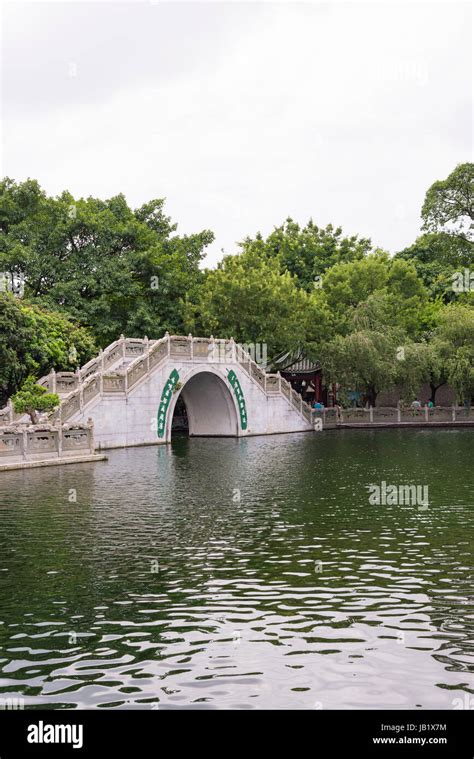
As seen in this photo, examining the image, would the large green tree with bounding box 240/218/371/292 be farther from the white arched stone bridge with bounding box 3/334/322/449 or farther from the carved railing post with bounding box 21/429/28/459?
the carved railing post with bounding box 21/429/28/459

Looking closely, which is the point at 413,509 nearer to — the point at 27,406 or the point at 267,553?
the point at 267,553

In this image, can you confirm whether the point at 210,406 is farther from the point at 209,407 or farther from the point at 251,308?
the point at 251,308

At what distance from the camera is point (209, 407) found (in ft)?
144

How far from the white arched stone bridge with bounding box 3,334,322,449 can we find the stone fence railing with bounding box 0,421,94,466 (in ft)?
4.19

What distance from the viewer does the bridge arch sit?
140 ft

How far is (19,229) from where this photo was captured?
144ft

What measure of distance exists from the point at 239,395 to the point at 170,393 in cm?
535

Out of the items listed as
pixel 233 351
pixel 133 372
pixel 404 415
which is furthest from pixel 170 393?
pixel 404 415

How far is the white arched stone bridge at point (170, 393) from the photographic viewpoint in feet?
113

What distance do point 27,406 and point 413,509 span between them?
47.0ft

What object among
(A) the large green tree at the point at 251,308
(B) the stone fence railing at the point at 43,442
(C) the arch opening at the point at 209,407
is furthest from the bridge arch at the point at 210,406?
(B) the stone fence railing at the point at 43,442

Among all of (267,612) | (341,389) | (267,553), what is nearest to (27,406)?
(267,553)
